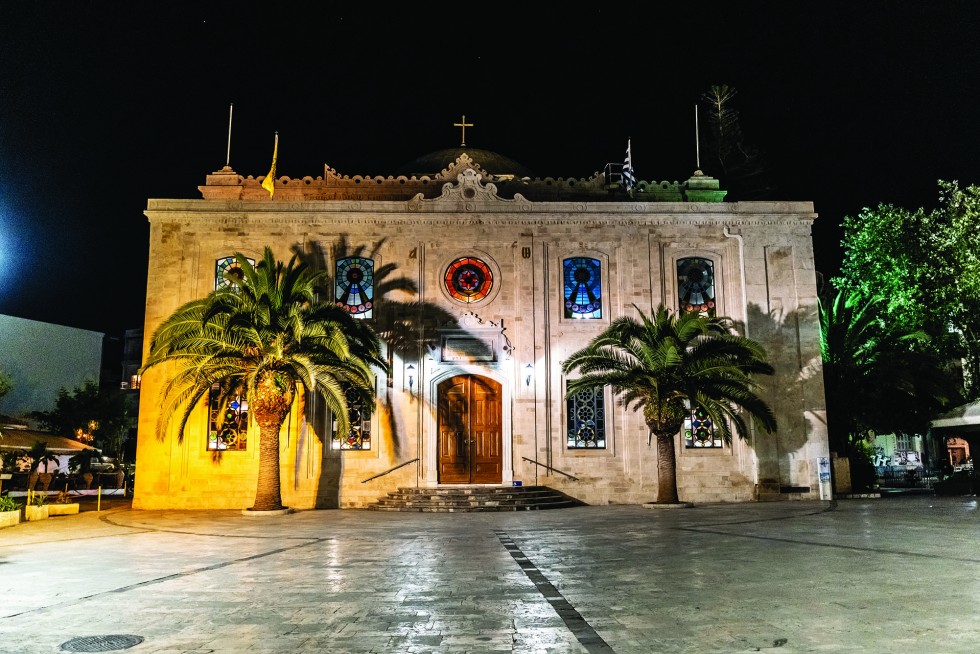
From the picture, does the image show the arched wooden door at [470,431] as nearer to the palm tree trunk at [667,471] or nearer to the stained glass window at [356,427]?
the stained glass window at [356,427]

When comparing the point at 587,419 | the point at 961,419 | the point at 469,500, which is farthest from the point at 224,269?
the point at 961,419

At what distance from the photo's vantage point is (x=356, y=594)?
26.2 ft

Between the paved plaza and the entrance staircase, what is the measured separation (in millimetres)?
4578

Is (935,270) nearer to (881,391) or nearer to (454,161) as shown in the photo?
(881,391)

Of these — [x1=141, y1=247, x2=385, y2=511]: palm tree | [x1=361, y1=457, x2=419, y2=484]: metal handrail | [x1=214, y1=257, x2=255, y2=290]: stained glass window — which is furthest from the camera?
[x1=214, y1=257, x2=255, y2=290]: stained glass window

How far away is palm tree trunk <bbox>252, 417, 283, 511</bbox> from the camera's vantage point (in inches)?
752

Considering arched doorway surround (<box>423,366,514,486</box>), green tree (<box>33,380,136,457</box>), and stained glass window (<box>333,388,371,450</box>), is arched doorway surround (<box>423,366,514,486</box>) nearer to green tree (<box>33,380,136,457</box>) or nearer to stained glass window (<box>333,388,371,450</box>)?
stained glass window (<box>333,388,371,450</box>)

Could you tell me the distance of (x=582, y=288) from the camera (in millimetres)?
22938

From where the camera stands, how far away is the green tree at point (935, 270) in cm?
2636

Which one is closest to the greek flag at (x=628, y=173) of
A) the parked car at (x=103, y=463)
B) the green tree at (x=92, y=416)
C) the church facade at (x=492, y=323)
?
the church facade at (x=492, y=323)

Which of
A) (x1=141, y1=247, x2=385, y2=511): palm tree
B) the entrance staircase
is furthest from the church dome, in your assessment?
the entrance staircase

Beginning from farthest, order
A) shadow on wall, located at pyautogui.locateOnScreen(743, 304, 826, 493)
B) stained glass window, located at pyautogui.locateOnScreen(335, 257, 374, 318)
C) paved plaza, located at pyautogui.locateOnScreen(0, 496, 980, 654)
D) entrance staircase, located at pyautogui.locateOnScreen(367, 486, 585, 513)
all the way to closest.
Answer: stained glass window, located at pyautogui.locateOnScreen(335, 257, 374, 318), shadow on wall, located at pyautogui.locateOnScreen(743, 304, 826, 493), entrance staircase, located at pyautogui.locateOnScreen(367, 486, 585, 513), paved plaza, located at pyautogui.locateOnScreen(0, 496, 980, 654)

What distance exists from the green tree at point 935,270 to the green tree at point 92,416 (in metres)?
37.6

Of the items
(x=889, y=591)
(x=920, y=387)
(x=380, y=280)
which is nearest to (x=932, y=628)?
(x=889, y=591)
